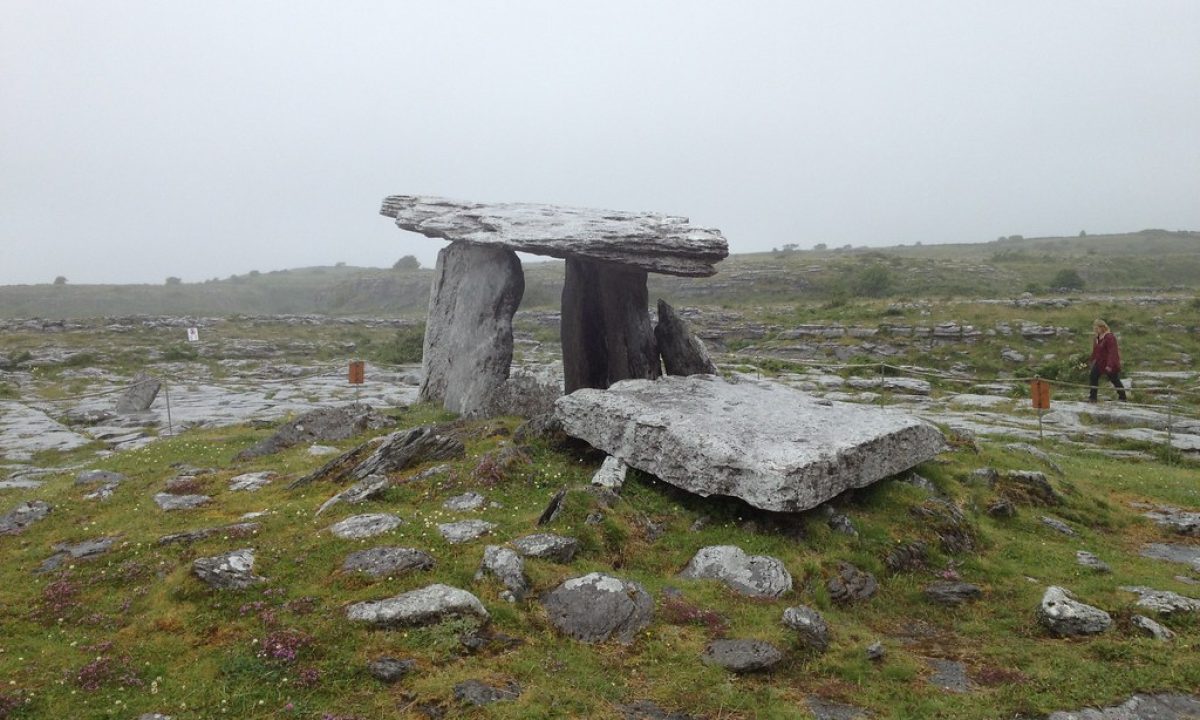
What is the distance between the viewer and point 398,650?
7.32 metres

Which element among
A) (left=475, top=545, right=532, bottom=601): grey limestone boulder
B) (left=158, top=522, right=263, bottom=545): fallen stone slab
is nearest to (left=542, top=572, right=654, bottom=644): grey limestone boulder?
(left=475, top=545, right=532, bottom=601): grey limestone boulder

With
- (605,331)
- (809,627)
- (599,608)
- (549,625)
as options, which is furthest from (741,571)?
(605,331)

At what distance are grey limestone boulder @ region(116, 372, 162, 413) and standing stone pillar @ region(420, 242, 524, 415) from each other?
35.8 feet

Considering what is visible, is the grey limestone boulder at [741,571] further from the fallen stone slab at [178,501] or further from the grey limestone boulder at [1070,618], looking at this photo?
the fallen stone slab at [178,501]

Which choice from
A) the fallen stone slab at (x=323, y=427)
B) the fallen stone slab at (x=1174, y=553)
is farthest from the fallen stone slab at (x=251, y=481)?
the fallen stone slab at (x=1174, y=553)

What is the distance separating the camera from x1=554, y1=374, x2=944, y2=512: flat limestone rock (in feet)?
34.3

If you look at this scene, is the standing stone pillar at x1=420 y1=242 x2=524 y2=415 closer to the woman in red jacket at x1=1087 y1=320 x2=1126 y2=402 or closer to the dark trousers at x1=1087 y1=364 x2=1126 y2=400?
the woman in red jacket at x1=1087 y1=320 x2=1126 y2=402

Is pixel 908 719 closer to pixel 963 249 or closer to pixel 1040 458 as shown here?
pixel 1040 458

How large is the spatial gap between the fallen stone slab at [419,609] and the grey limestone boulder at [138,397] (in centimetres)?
2081

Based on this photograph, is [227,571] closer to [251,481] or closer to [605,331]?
[251,481]

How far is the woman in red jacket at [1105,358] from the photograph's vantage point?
75.6 ft

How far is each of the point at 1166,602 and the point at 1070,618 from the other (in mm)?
1574

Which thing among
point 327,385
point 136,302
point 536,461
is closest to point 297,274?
point 136,302

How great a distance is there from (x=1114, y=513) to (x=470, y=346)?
1501cm
